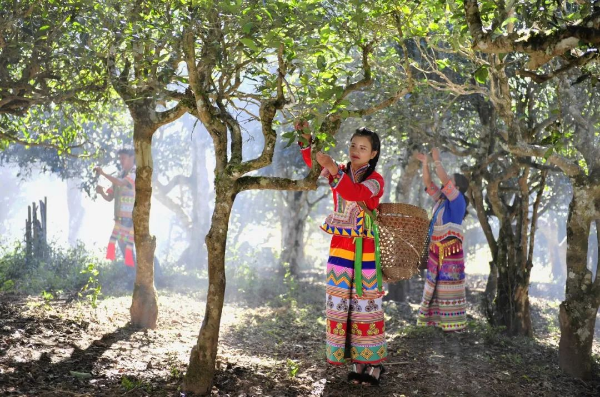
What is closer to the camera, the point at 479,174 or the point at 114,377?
the point at 114,377

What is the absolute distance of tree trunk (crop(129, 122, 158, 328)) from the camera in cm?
745

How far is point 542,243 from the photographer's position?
1720 inches

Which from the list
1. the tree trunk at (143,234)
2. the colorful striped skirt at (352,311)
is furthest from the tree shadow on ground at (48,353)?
the colorful striped skirt at (352,311)

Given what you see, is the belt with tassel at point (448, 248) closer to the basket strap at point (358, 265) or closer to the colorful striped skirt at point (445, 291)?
the colorful striped skirt at point (445, 291)

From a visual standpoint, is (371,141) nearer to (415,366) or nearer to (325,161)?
(325,161)

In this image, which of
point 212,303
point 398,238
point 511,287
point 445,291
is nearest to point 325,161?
point 398,238

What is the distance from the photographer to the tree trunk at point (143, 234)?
7453 mm

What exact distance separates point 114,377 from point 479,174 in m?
5.53

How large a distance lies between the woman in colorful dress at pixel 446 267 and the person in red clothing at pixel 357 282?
9.08ft

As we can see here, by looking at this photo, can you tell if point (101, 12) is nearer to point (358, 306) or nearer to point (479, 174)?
point (358, 306)

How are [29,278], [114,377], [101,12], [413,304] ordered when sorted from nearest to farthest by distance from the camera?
[114,377]
[101,12]
[29,278]
[413,304]

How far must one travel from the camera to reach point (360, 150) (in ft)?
18.7

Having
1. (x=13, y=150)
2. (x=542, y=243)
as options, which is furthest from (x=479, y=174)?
(x=542, y=243)

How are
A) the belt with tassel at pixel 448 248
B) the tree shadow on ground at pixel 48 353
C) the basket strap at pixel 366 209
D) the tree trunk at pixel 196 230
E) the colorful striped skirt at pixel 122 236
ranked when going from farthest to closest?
the tree trunk at pixel 196 230 < the colorful striped skirt at pixel 122 236 < the belt with tassel at pixel 448 248 < the basket strap at pixel 366 209 < the tree shadow on ground at pixel 48 353
